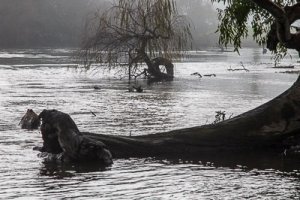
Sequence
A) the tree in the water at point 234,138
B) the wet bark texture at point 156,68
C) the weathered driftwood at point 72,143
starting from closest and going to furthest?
the weathered driftwood at point 72,143
the tree in the water at point 234,138
the wet bark texture at point 156,68

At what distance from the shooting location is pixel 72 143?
15.9 meters

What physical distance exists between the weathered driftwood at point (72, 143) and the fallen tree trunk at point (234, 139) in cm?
90

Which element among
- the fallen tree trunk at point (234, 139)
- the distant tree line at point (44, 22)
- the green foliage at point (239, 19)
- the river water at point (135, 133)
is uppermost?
the distant tree line at point (44, 22)

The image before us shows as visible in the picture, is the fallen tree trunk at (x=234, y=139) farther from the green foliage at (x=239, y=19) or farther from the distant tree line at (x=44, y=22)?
the distant tree line at (x=44, y=22)

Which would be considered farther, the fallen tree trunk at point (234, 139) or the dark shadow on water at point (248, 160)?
the fallen tree trunk at point (234, 139)


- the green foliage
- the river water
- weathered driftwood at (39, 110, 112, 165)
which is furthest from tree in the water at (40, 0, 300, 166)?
weathered driftwood at (39, 110, 112, 165)

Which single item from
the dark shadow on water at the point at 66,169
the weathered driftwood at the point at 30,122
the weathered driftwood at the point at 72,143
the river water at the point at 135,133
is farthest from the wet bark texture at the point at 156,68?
the dark shadow on water at the point at 66,169

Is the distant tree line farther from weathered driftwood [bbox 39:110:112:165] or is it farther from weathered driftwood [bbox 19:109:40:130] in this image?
weathered driftwood [bbox 39:110:112:165]

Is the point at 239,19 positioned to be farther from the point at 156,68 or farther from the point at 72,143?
the point at 156,68

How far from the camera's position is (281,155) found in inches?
685

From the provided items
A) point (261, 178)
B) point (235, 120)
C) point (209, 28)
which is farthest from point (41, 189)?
point (209, 28)

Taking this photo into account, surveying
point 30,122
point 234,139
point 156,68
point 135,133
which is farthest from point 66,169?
point 156,68

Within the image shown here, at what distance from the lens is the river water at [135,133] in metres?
13.4

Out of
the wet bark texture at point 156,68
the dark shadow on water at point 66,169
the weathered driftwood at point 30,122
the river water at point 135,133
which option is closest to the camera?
the river water at point 135,133
